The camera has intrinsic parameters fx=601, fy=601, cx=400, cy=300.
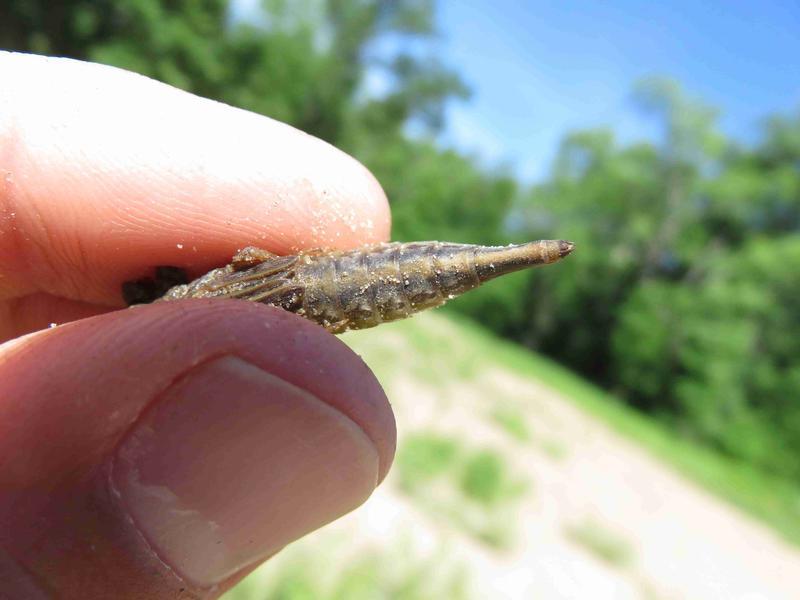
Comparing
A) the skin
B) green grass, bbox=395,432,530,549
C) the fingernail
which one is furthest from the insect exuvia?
green grass, bbox=395,432,530,549

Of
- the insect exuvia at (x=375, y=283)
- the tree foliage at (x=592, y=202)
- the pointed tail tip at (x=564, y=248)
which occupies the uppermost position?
the pointed tail tip at (x=564, y=248)

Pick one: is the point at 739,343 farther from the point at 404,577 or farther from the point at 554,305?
the point at 404,577

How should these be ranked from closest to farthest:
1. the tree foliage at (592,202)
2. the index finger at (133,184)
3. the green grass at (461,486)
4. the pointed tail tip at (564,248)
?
the pointed tail tip at (564,248)
the index finger at (133,184)
the green grass at (461,486)
the tree foliage at (592,202)

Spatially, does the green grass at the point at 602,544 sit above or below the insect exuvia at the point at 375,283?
below

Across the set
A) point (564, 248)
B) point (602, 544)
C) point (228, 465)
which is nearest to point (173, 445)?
point (228, 465)

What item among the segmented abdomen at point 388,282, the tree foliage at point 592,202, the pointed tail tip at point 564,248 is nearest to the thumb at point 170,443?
the segmented abdomen at point 388,282

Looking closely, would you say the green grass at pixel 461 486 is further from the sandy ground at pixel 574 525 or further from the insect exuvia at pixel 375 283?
the insect exuvia at pixel 375 283

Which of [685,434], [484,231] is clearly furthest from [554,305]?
[685,434]
